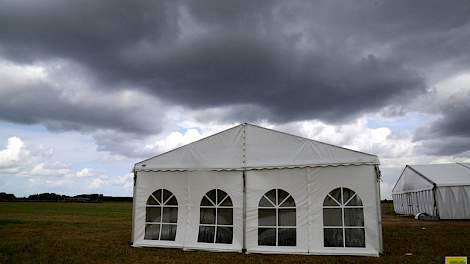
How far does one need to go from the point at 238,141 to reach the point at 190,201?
2.09 m

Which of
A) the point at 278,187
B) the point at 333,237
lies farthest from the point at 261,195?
the point at 333,237

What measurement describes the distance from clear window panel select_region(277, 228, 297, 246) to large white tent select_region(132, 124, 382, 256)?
24 mm

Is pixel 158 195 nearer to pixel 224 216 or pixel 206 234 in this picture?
pixel 206 234

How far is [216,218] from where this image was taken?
10195mm

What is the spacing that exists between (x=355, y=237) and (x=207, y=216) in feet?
12.4

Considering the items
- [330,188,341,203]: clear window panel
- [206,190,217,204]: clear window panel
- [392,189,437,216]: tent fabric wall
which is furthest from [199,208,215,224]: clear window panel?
[392,189,437,216]: tent fabric wall

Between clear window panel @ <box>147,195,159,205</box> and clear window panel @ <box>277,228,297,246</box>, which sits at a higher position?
clear window panel @ <box>147,195,159,205</box>

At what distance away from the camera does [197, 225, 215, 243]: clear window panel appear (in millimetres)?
10172

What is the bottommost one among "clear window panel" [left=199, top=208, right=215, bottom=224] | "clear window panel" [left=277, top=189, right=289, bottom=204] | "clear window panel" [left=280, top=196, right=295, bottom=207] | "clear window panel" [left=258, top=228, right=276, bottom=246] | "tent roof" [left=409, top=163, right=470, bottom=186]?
Answer: "clear window panel" [left=258, top=228, right=276, bottom=246]

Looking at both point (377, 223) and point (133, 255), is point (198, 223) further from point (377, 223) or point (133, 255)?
point (377, 223)

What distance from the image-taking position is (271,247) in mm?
9562

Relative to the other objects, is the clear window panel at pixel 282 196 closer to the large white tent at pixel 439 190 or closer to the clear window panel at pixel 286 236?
the clear window panel at pixel 286 236

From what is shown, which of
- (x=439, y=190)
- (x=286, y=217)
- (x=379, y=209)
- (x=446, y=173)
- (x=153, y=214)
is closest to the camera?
(x=379, y=209)

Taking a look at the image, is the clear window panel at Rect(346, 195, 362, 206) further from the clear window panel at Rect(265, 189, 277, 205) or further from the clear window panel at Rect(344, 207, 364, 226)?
the clear window panel at Rect(265, 189, 277, 205)
